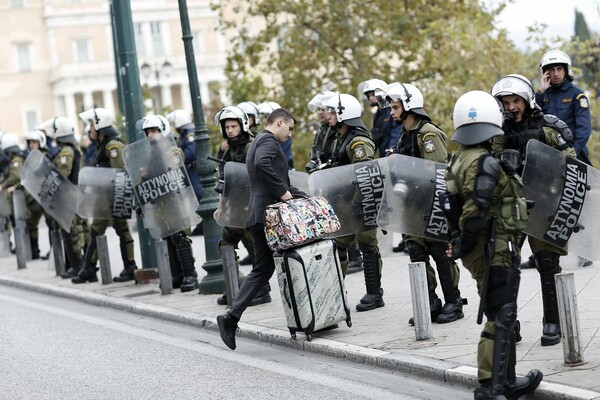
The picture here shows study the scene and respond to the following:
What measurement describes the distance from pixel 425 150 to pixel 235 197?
256cm

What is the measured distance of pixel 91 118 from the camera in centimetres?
1348

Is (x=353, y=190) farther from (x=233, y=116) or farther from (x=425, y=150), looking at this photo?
(x=233, y=116)

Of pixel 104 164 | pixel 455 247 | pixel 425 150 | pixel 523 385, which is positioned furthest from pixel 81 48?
pixel 523 385

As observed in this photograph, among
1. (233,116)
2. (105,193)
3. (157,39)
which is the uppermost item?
(157,39)

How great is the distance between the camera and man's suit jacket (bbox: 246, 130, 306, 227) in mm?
9133

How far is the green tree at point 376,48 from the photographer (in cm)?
2556

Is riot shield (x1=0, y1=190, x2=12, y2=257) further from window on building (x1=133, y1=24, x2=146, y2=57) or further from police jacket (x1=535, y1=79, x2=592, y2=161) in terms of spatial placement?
window on building (x1=133, y1=24, x2=146, y2=57)

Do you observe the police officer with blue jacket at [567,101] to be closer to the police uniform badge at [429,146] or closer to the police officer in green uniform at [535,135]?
the police uniform badge at [429,146]

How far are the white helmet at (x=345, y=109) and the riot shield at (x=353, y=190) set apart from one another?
0.48 m

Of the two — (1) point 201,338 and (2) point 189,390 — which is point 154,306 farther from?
(2) point 189,390

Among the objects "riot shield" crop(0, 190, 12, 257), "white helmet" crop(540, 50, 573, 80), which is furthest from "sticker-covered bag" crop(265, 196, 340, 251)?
"riot shield" crop(0, 190, 12, 257)

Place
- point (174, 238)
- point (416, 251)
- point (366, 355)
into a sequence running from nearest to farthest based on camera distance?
1. point (366, 355)
2. point (416, 251)
3. point (174, 238)

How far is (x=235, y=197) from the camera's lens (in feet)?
36.1

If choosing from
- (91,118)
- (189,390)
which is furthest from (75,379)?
(91,118)
